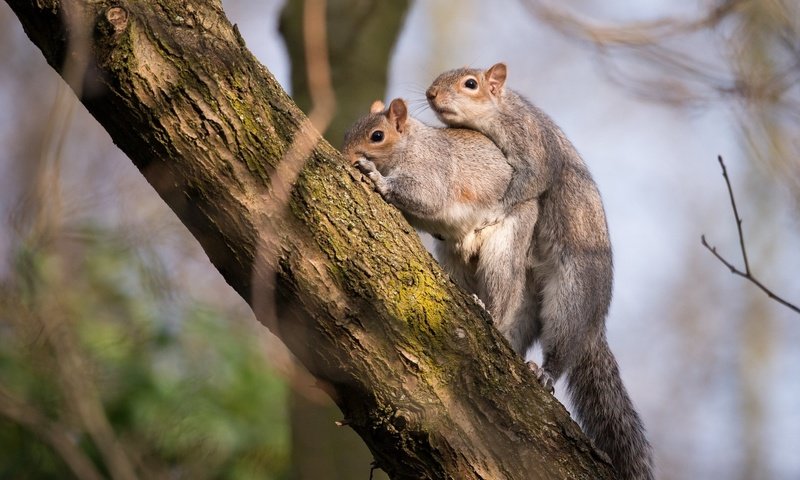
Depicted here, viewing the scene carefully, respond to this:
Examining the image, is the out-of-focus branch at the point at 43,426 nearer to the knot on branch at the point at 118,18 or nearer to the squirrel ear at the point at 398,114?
the knot on branch at the point at 118,18

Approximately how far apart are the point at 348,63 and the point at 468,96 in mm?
1615

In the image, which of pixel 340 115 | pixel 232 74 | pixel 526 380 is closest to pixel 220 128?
pixel 232 74

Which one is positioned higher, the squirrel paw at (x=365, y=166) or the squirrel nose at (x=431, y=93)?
the squirrel nose at (x=431, y=93)

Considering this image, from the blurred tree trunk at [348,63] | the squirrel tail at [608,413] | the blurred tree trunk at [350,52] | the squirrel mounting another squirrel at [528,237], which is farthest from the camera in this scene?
the blurred tree trunk at [350,52]

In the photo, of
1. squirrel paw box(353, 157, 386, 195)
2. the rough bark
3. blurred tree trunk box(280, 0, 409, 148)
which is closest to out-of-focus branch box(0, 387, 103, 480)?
the rough bark

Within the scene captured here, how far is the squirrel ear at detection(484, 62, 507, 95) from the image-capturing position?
521 centimetres

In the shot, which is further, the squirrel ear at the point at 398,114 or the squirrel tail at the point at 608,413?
the squirrel ear at the point at 398,114

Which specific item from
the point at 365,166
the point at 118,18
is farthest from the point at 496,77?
the point at 118,18

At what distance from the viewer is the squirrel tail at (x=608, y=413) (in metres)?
4.43

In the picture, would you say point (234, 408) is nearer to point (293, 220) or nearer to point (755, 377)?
point (293, 220)

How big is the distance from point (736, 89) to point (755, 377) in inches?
449

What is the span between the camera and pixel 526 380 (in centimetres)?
336

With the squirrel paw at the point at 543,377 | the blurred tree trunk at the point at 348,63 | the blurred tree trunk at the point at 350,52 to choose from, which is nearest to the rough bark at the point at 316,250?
the squirrel paw at the point at 543,377

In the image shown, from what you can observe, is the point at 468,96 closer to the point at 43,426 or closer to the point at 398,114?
the point at 398,114
